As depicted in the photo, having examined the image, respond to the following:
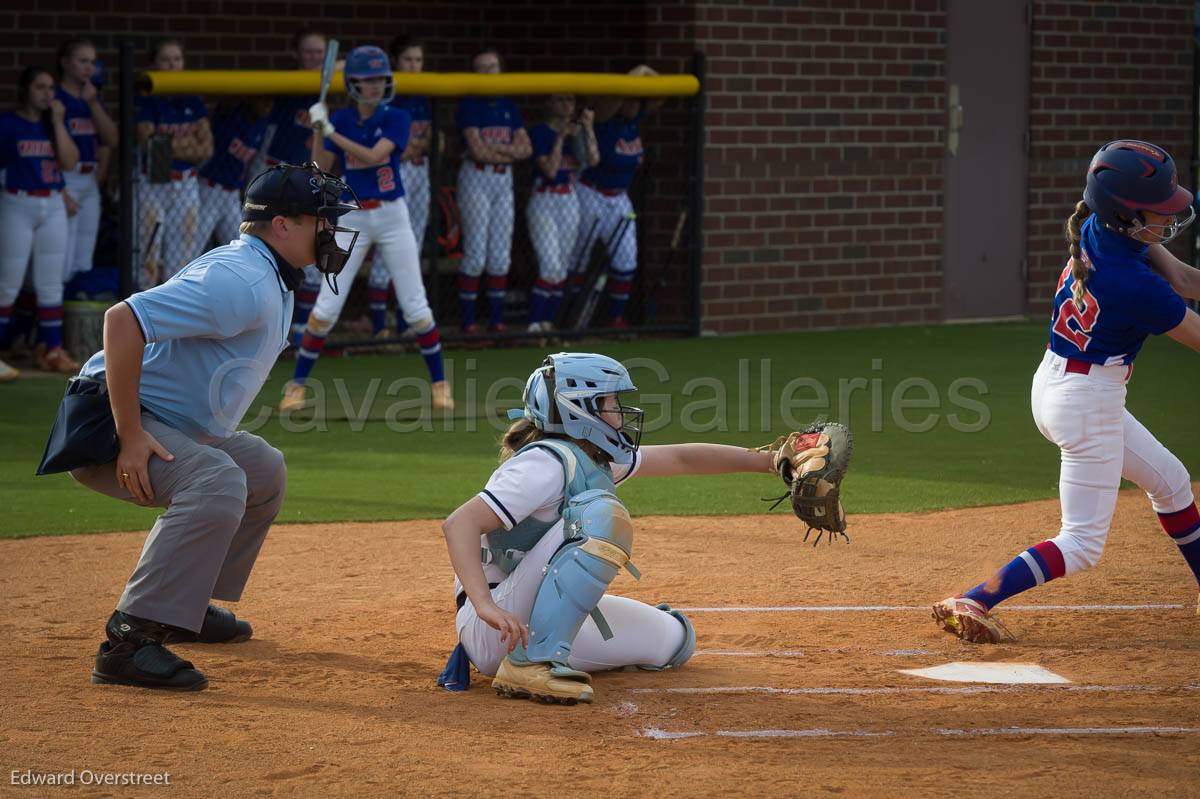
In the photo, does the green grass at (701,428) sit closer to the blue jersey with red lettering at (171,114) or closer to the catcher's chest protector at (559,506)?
the blue jersey with red lettering at (171,114)

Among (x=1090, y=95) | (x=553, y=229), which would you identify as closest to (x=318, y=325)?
(x=553, y=229)

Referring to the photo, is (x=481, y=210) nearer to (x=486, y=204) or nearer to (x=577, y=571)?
(x=486, y=204)

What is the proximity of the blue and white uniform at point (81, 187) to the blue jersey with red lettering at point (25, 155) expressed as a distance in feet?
0.80

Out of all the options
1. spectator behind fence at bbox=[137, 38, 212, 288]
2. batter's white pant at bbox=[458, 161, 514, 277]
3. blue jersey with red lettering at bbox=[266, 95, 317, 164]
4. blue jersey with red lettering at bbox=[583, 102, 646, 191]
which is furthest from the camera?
blue jersey with red lettering at bbox=[583, 102, 646, 191]

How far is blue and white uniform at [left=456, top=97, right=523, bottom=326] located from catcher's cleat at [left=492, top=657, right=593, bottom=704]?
876 centimetres

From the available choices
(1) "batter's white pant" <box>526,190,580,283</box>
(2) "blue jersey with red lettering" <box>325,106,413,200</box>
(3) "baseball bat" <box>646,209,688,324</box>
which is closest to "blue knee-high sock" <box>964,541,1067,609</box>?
(2) "blue jersey with red lettering" <box>325,106,413,200</box>

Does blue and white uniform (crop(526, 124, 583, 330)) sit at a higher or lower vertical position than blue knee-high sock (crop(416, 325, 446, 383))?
higher

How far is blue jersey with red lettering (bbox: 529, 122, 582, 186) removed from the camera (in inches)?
520

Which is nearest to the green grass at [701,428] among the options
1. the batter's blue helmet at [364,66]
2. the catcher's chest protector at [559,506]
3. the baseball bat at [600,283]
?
the baseball bat at [600,283]

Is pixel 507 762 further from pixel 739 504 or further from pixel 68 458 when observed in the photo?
pixel 739 504

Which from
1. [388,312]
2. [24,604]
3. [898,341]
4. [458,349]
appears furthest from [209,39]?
[24,604]

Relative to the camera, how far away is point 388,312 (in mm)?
14562

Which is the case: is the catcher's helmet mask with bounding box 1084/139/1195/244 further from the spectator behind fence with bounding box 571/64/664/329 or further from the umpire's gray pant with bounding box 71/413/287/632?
the spectator behind fence with bounding box 571/64/664/329

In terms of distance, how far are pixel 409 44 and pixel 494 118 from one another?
944 mm
